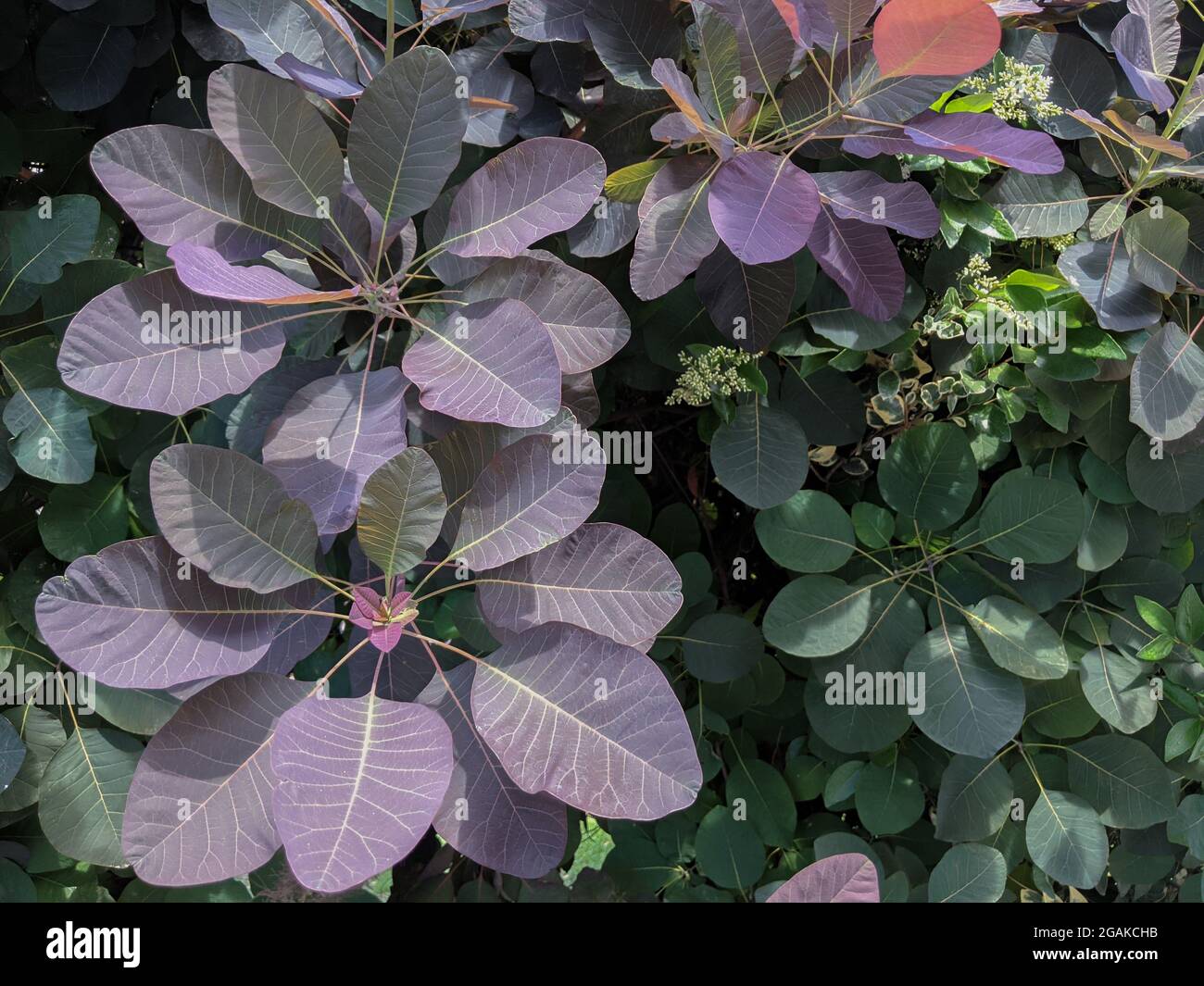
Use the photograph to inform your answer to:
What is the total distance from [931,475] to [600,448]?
19.8 inches

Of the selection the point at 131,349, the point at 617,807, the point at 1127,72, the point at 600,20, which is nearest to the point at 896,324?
the point at 1127,72

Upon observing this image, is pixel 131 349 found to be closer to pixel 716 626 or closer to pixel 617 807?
pixel 617 807

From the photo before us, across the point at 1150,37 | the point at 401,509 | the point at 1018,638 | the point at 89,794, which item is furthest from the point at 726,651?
the point at 1150,37

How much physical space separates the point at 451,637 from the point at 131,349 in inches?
22.4

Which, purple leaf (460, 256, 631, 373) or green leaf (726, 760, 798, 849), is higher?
purple leaf (460, 256, 631, 373)

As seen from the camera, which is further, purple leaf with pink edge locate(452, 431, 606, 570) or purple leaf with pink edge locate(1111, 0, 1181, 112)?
purple leaf with pink edge locate(1111, 0, 1181, 112)

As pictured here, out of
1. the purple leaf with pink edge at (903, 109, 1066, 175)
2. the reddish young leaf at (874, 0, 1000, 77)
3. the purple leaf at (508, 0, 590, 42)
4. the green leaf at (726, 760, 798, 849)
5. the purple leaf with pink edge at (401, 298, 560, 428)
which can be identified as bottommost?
the green leaf at (726, 760, 798, 849)

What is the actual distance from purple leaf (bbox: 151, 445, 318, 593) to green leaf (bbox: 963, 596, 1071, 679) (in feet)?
2.69

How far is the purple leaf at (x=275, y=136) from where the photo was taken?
0.88m

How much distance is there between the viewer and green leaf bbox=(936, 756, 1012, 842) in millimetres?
1207

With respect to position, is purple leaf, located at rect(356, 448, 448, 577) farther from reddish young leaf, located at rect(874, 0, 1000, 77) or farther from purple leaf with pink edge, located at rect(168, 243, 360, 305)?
reddish young leaf, located at rect(874, 0, 1000, 77)

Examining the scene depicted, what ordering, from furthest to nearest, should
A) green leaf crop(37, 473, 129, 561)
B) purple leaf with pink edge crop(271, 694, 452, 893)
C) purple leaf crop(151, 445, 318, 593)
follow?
green leaf crop(37, 473, 129, 561)
purple leaf crop(151, 445, 318, 593)
purple leaf with pink edge crop(271, 694, 452, 893)

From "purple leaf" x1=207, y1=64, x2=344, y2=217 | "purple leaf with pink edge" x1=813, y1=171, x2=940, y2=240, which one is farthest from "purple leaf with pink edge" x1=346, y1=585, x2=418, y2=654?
"purple leaf with pink edge" x1=813, y1=171, x2=940, y2=240

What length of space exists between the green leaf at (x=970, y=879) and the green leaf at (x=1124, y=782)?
6.5 inches
